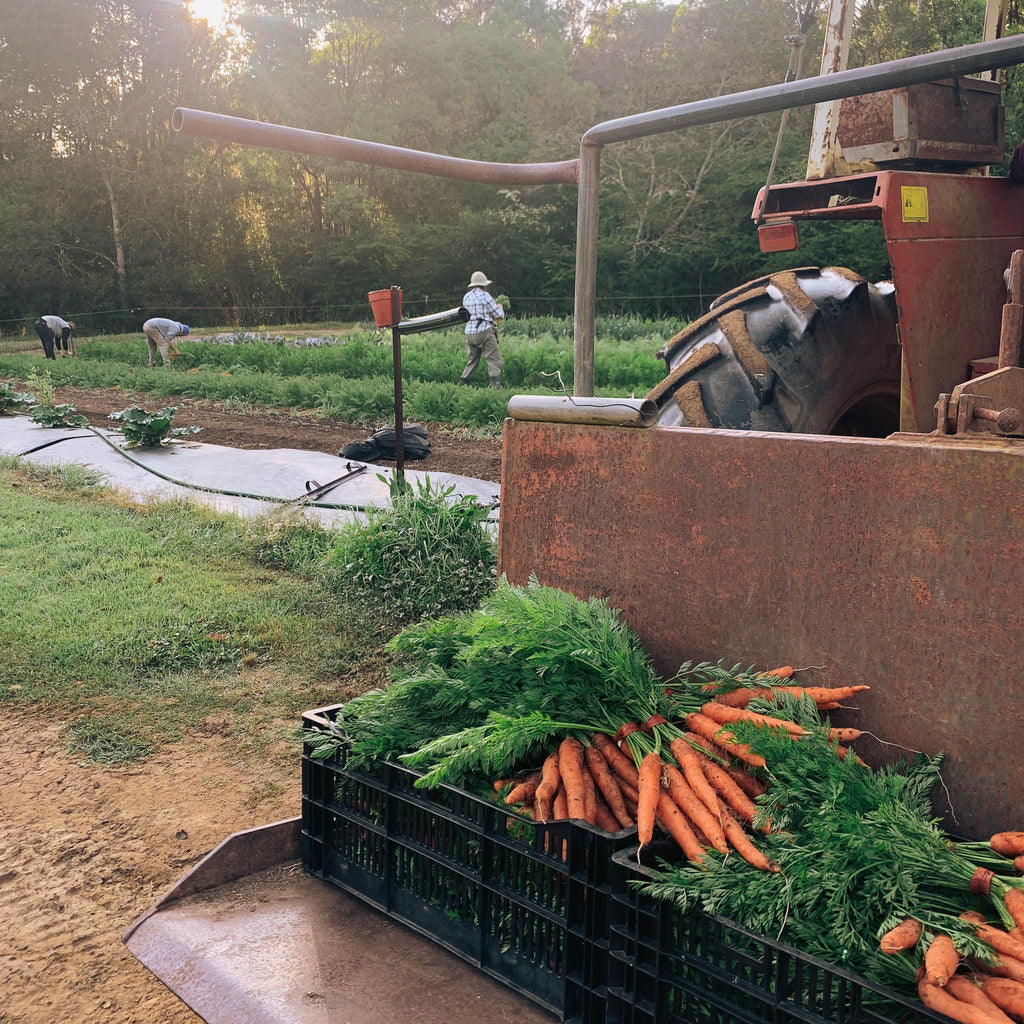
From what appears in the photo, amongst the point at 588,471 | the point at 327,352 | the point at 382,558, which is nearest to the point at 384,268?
the point at 327,352

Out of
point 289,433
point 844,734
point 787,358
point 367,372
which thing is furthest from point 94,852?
point 367,372

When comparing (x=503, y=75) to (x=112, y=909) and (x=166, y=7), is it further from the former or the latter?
(x=112, y=909)

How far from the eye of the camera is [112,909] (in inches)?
110

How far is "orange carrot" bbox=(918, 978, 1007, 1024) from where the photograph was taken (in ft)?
4.83

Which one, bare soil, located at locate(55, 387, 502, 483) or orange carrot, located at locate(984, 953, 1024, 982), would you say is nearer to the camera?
orange carrot, located at locate(984, 953, 1024, 982)

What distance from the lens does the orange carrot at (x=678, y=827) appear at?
76.6 inches

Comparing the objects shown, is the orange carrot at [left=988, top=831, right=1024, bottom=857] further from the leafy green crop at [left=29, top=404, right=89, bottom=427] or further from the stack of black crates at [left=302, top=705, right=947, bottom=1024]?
the leafy green crop at [left=29, top=404, right=89, bottom=427]

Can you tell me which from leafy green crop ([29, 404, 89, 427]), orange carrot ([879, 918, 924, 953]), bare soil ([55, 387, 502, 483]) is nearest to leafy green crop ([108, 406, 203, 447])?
bare soil ([55, 387, 502, 483])

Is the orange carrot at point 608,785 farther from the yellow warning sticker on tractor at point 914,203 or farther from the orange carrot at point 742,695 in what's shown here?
the yellow warning sticker on tractor at point 914,203

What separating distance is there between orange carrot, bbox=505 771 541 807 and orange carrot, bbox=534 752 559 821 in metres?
0.03

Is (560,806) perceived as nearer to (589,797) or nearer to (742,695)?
(589,797)

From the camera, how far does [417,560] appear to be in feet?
17.5

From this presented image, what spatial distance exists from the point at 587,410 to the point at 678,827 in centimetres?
120

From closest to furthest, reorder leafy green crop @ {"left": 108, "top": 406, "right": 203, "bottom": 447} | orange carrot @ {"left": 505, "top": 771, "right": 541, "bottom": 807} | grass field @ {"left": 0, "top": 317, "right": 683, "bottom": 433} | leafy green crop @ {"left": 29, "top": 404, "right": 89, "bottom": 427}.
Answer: orange carrot @ {"left": 505, "top": 771, "right": 541, "bottom": 807}, leafy green crop @ {"left": 108, "top": 406, "right": 203, "bottom": 447}, leafy green crop @ {"left": 29, "top": 404, "right": 89, "bottom": 427}, grass field @ {"left": 0, "top": 317, "right": 683, "bottom": 433}
